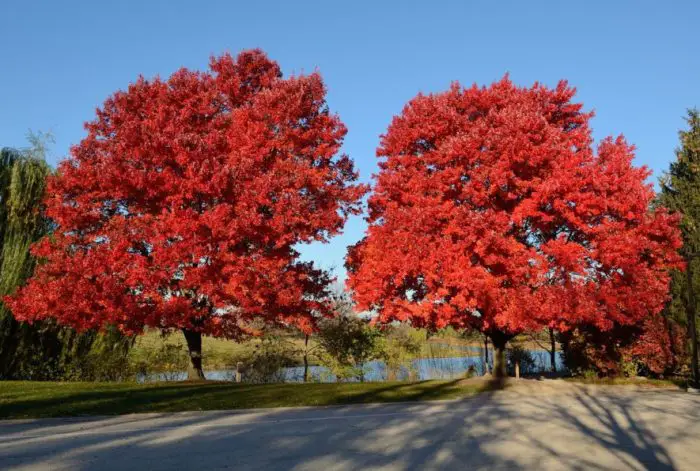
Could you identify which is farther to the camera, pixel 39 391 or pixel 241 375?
pixel 241 375

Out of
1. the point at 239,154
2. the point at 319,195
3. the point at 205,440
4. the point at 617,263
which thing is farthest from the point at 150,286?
the point at 617,263

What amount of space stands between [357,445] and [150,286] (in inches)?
443

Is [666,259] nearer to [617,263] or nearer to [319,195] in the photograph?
[617,263]

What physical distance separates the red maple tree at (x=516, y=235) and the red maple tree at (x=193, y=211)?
3.16 metres

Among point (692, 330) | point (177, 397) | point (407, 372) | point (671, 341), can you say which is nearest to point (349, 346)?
point (407, 372)

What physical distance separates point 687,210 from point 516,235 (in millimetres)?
7892

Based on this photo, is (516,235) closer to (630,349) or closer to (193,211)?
(630,349)

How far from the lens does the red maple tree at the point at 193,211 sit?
17.1 meters

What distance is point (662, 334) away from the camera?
786 inches

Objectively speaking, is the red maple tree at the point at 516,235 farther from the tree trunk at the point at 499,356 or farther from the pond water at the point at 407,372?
the pond water at the point at 407,372

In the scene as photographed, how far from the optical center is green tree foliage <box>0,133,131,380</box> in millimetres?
20375

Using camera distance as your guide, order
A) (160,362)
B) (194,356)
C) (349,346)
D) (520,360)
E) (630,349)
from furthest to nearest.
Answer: (520,360) → (349,346) → (160,362) → (194,356) → (630,349)

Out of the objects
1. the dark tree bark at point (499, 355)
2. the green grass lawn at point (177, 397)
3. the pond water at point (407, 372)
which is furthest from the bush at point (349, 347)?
the green grass lawn at point (177, 397)

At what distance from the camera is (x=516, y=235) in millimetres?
20125
